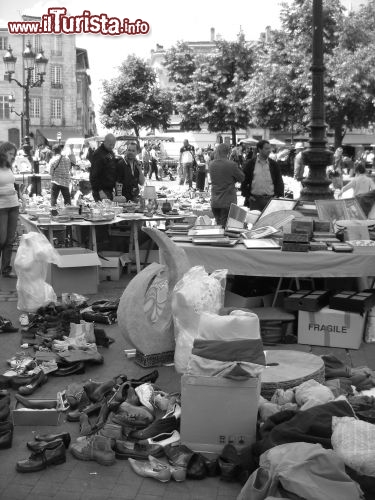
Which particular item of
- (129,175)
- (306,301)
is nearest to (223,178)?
(129,175)

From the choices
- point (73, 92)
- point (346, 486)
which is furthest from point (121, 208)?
point (73, 92)

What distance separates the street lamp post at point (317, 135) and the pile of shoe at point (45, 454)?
806 centimetres

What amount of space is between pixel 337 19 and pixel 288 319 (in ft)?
96.3

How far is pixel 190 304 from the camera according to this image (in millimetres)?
5707

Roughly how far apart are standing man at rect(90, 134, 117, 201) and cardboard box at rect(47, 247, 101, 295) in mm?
2710

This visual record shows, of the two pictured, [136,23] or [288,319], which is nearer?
[288,319]

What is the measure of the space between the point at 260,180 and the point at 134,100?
50.1 metres

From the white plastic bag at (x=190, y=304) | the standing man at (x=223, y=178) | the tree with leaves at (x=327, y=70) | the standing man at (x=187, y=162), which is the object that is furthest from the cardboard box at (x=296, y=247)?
the tree with leaves at (x=327, y=70)

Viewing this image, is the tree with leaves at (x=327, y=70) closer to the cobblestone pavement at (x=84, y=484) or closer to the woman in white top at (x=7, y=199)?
the woman in white top at (x=7, y=199)

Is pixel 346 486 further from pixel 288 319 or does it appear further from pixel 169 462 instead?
pixel 288 319

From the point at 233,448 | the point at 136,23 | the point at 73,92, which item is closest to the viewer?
the point at 233,448

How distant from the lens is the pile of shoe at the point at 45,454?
4191 mm

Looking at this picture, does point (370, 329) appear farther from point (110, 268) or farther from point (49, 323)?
point (110, 268)

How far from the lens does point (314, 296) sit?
22.5 feet
